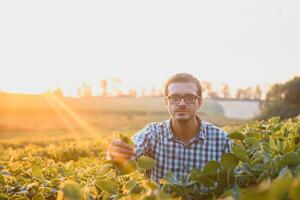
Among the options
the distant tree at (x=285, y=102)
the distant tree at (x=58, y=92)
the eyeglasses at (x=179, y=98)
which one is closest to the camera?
the eyeglasses at (x=179, y=98)

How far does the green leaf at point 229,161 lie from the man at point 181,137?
1777mm

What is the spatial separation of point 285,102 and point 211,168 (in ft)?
103

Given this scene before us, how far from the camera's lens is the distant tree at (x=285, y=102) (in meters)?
30.6

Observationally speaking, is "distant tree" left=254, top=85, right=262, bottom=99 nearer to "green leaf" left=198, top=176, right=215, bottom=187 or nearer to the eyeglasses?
the eyeglasses

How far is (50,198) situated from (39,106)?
55.8 meters

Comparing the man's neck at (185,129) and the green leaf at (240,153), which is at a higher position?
the green leaf at (240,153)

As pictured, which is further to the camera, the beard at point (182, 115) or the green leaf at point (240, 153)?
the beard at point (182, 115)

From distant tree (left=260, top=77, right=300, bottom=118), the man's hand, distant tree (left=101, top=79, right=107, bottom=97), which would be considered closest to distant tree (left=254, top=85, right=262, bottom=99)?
distant tree (left=101, top=79, right=107, bottom=97)

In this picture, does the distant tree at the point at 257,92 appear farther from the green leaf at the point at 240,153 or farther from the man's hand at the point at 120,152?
the green leaf at the point at 240,153

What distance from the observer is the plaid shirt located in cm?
357

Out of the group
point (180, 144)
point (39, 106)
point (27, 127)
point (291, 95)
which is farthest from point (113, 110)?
point (180, 144)

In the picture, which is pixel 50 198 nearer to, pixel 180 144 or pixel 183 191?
pixel 183 191

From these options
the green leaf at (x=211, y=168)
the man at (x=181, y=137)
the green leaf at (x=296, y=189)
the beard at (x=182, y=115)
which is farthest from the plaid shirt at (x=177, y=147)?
the green leaf at (x=296, y=189)

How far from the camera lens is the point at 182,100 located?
349cm
